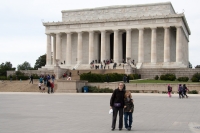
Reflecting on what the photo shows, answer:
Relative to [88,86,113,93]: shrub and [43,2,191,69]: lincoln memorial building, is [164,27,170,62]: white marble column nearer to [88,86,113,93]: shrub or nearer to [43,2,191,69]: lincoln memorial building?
[43,2,191,69]: lincoln memorial building

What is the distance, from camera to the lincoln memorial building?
241ft

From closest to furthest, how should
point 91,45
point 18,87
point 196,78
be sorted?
point 18,87 → point 196,78 → point 91,45

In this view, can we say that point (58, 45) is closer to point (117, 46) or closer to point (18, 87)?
point (117, 46)

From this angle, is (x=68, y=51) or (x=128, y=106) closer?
(x=128, y=106)

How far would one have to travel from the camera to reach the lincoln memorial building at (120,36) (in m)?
73.3

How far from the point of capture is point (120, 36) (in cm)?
8012

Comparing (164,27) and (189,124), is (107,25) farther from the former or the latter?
(189,124)

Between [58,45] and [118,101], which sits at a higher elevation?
[58,45]

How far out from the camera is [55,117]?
59.1 feet

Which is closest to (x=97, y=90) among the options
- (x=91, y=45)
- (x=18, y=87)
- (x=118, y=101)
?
(x=18, y=87)

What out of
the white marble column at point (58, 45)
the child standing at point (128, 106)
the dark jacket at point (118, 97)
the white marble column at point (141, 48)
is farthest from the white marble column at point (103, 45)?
the child standing at point (128, 106)

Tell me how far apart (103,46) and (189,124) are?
63.0 meters

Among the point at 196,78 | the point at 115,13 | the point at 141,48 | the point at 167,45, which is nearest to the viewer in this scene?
the point at 196,78

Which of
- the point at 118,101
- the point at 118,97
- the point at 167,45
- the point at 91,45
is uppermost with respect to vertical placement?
the point at 91,45
